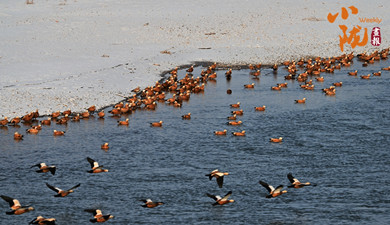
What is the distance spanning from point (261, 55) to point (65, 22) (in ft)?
70.3

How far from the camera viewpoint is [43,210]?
24.0 metres

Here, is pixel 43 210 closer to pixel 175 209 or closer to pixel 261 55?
pixel 175 209

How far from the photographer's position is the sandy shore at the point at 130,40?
4312 centimetres

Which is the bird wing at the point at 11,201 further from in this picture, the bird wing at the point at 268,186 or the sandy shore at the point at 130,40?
the sandy shore at the point at 130,40

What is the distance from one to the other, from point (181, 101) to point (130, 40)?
19.5 meters

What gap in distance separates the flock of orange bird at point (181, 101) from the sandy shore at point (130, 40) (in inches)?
67.8

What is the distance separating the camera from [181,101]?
4184 cm

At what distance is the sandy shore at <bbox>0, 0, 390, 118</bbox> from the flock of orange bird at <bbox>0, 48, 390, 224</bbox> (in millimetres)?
1722

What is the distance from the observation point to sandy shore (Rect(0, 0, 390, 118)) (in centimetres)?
4312

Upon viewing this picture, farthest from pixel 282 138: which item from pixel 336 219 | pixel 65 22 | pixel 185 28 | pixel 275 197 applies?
pixel 65 22

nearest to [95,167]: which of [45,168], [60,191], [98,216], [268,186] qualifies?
[45,168]

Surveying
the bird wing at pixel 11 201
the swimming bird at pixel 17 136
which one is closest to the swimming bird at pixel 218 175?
the bird wing at pixel 11 201

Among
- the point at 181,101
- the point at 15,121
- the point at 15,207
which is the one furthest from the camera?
the point at 181,101

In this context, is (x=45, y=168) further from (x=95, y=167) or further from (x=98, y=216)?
(x=98, y=216)
